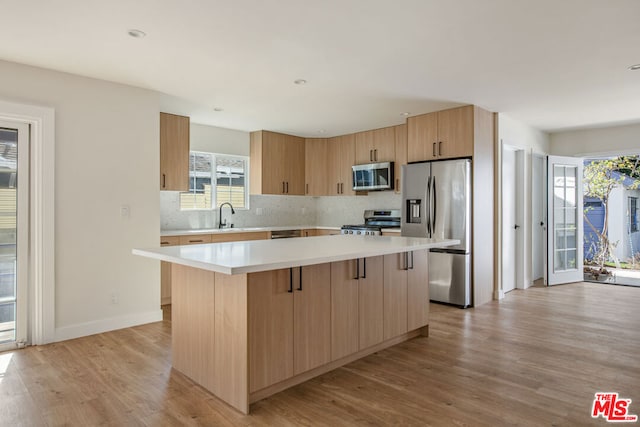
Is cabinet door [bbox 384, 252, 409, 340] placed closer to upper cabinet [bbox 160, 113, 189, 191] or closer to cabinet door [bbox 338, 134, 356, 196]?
upper cabinet [bbox 160, 113, 189, 191]

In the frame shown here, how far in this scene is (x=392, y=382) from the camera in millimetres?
2641

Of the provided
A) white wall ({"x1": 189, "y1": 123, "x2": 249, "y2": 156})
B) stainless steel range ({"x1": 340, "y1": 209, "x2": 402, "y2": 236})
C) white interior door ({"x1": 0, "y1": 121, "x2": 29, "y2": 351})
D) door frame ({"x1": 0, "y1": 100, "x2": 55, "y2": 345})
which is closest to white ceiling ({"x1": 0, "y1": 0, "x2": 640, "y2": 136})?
door frame ({"x1": 0, "y1": 100, "x2": 55, "y2": 345})

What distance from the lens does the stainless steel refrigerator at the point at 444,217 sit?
15.3 feet

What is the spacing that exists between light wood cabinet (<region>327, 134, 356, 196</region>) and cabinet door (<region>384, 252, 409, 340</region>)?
3.27 m

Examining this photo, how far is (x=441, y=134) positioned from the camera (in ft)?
16.2

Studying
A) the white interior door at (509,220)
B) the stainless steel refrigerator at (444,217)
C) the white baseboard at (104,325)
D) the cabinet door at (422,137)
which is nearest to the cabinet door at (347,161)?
the cabinet door at (422,137)

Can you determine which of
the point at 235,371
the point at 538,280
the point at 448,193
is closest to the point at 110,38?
the point at 235,371

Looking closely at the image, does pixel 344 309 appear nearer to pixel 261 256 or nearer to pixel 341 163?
pixel 261 256

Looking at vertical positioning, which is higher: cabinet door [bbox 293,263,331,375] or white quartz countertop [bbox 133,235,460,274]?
white quartz countertop [bbox 133,235,460,274]

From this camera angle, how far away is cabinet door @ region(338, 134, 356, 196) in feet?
21.6

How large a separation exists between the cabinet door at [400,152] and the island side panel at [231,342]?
405 cm

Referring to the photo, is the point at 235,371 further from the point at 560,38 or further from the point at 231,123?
the point at 231,123

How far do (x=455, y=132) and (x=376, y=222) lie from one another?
2.07 m

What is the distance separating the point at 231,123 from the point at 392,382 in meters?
4.37
